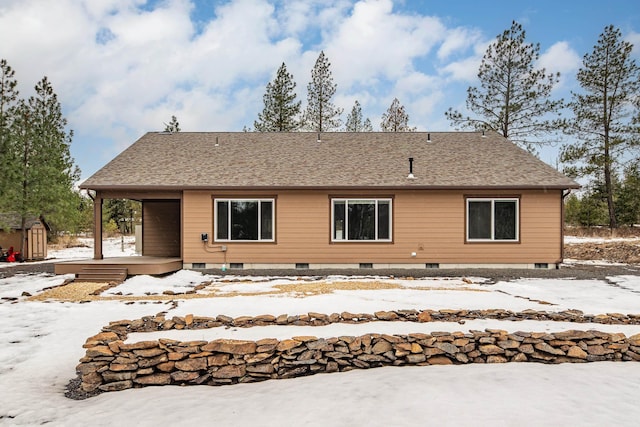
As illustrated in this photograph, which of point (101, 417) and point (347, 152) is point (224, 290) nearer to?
point (101, 417)

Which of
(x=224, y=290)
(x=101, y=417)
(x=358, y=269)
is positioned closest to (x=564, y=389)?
(x=101, y=417)

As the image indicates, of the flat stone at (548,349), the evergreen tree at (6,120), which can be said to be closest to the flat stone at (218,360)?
the flat stone at (548,349)

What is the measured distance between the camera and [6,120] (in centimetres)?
1559

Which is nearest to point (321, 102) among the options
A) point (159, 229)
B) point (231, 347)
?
point (159, 229)

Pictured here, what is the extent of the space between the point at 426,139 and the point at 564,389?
40.8 ft

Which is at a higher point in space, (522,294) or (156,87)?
(156,87)

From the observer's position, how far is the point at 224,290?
9.16 metres

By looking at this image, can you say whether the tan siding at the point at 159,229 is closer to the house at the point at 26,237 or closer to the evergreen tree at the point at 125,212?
the house at the point at 26,237

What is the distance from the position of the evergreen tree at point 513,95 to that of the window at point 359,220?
540 inches

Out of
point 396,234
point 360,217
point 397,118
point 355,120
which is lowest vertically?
point 396,234

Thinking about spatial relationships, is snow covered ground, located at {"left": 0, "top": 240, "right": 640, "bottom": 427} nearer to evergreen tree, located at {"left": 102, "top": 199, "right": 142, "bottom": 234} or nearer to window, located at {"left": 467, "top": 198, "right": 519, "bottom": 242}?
window, located at {"left": 467, "top": 198, "right": 519, "bottom": 242}

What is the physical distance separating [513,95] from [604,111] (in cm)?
523

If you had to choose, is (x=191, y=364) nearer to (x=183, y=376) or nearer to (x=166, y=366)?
(x=183, y=376)

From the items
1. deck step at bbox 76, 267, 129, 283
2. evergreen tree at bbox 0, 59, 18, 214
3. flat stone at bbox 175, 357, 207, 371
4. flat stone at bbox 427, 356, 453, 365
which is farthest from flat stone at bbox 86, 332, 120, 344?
evergreen tree at bbox 0, 59, 18, 214
